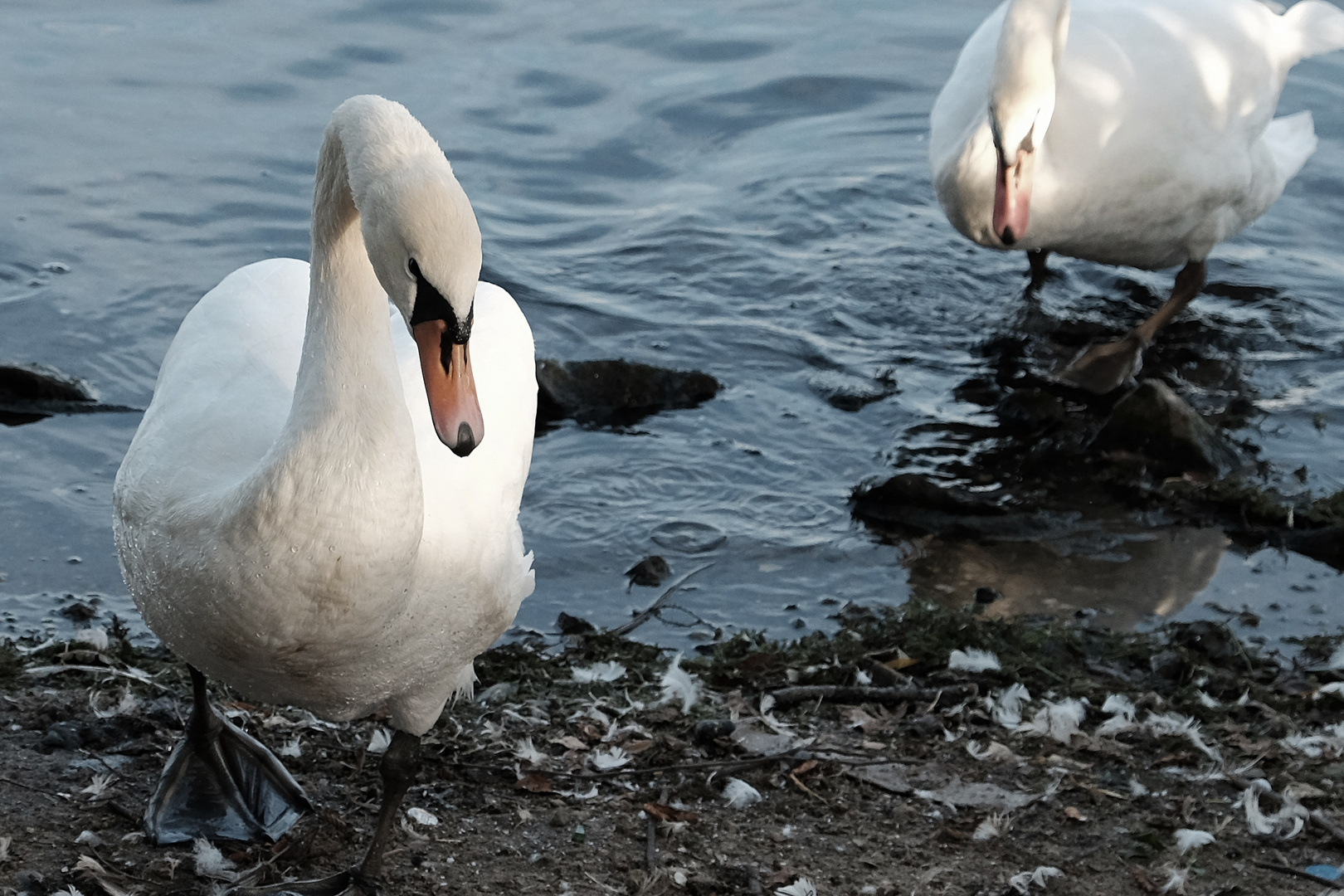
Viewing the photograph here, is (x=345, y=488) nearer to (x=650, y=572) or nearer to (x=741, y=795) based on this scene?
(x=741, y=795)

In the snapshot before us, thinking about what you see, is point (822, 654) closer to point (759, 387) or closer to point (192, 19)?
point (759, 387)

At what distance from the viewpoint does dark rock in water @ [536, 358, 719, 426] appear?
6223 mm

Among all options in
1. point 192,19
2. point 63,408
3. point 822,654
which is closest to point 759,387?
point 822,654

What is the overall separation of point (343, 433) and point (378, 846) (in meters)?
1.07

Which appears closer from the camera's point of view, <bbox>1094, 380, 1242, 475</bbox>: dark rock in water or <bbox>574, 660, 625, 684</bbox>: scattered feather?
<bbox>574, 660, 625, 684</bbox>: scattered feather

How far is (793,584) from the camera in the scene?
5168 mm

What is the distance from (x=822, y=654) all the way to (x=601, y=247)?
386cm

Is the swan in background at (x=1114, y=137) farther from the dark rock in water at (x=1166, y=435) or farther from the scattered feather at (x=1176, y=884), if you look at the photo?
the scattered feather at (x=1176, y=884)

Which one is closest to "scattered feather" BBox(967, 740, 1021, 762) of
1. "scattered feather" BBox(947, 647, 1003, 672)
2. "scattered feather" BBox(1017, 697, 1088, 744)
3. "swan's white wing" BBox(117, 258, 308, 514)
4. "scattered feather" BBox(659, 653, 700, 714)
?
"scattered feather" BBox(1017, 697, 1088, 744)

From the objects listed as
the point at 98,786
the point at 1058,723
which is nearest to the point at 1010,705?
the point at 1058,723

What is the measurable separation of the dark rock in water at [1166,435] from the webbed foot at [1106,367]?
0.74 meters

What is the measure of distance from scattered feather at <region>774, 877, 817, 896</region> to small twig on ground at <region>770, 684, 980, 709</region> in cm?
87

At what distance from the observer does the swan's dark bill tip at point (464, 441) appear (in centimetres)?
251

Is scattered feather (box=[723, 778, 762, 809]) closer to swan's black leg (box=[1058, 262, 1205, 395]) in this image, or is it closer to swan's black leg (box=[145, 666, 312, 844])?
swan's black leg (box=[145, 666, 312, 844])
